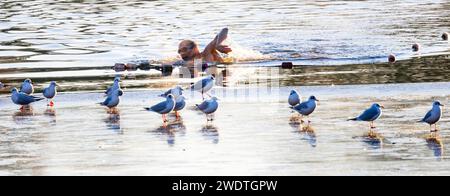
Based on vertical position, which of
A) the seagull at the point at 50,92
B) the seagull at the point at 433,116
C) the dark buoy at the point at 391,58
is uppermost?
the dark buoy at the point at 391,58

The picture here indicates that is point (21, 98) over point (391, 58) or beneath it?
beneath

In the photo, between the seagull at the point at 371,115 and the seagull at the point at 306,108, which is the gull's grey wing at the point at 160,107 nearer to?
the seagull at the point at 306,108

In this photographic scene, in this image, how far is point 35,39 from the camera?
3644cm

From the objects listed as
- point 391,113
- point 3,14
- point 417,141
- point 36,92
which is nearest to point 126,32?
point 3,14

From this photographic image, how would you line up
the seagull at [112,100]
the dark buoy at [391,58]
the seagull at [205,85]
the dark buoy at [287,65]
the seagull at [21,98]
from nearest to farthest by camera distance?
the seagull at [112,100] < the seagull at [21,98] < the seagull at [205,85] < the dark buoy at [287,65] < the dark buoy at [391,58]

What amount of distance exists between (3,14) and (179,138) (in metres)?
32.0

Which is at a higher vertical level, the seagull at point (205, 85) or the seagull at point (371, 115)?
the seagull at point (205, 85)

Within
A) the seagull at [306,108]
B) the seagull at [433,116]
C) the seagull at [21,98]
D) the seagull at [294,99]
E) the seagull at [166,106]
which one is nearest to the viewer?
the seagull at [433,116]

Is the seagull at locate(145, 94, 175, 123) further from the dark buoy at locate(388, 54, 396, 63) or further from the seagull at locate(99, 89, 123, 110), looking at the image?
the dark buoy at locate(388, 54, 396, 63)

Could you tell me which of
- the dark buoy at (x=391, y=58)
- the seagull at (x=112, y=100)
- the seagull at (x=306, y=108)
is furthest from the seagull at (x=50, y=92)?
the dark buoy at (x=391, y=58)

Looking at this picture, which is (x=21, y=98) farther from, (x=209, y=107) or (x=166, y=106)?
(x=209, y=107)

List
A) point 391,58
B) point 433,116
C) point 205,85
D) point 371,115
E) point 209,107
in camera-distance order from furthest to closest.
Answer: point 391,58
point 205,85
point 209,107
point 371,115
point 433,116

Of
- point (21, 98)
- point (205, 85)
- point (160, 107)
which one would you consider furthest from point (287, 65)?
point (160, 107)
